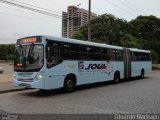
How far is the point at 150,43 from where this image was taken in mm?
62375

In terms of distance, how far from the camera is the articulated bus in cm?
1429

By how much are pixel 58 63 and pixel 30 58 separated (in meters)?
1.54

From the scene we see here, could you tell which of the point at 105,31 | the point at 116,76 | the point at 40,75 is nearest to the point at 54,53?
the point at 40,75

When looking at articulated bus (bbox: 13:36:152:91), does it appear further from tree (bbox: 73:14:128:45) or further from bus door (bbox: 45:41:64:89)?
tree (bbox: 73:14:128:45)

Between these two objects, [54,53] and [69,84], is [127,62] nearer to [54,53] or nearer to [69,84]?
[69,84]

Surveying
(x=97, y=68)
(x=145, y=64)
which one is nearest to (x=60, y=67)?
(x=97, y=68)

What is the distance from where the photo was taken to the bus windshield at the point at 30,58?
1428cm

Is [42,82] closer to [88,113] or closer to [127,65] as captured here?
[88,113]

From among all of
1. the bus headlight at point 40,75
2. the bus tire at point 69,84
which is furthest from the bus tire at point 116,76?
the bus headlight at point 40,75

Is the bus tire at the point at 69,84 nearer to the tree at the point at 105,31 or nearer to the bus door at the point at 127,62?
the bus door at the point at 127,62

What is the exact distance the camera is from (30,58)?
14.4 metres

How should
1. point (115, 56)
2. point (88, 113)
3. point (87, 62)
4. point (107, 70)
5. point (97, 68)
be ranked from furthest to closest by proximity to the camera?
point (115, 56)
point (107, 70)
point (97, 68)
point (87, 62)
point (88, 113)

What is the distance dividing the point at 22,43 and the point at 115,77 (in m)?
9.27

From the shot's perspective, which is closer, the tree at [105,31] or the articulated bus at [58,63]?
the articulated bus at [58,63]
